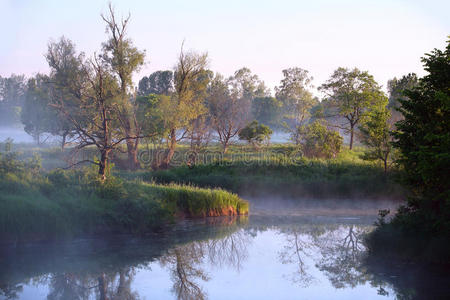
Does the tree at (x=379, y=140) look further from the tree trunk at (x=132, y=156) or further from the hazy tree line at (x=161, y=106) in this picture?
the tree trunk at (x=132, y=156)

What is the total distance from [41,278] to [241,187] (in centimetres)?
1610

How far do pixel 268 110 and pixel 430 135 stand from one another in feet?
205

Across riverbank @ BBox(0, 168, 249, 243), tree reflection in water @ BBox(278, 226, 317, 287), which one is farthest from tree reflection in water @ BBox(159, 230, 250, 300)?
riverbank @ BBox(0, 168, 249, 243)

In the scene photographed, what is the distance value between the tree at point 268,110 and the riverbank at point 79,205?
179 ft

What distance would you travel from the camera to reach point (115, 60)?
3177 cm

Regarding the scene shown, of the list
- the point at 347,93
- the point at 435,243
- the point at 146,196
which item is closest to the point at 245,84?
the point at 347,93

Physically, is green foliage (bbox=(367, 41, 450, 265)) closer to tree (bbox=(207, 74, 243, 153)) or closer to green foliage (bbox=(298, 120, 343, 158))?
green foliage (bbox=(298, 120, 343, 158))

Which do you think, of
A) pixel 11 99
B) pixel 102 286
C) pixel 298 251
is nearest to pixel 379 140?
pixel 298 251

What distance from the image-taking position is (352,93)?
40.6m

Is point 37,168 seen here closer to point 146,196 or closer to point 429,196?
point 146,196

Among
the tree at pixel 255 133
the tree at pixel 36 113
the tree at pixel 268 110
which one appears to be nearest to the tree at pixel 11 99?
the tree at pixel 36 113

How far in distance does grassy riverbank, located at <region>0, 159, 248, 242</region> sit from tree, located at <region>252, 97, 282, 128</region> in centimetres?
5470

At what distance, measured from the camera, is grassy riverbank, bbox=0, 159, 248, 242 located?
11367 mm

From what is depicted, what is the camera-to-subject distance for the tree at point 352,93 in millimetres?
40312
